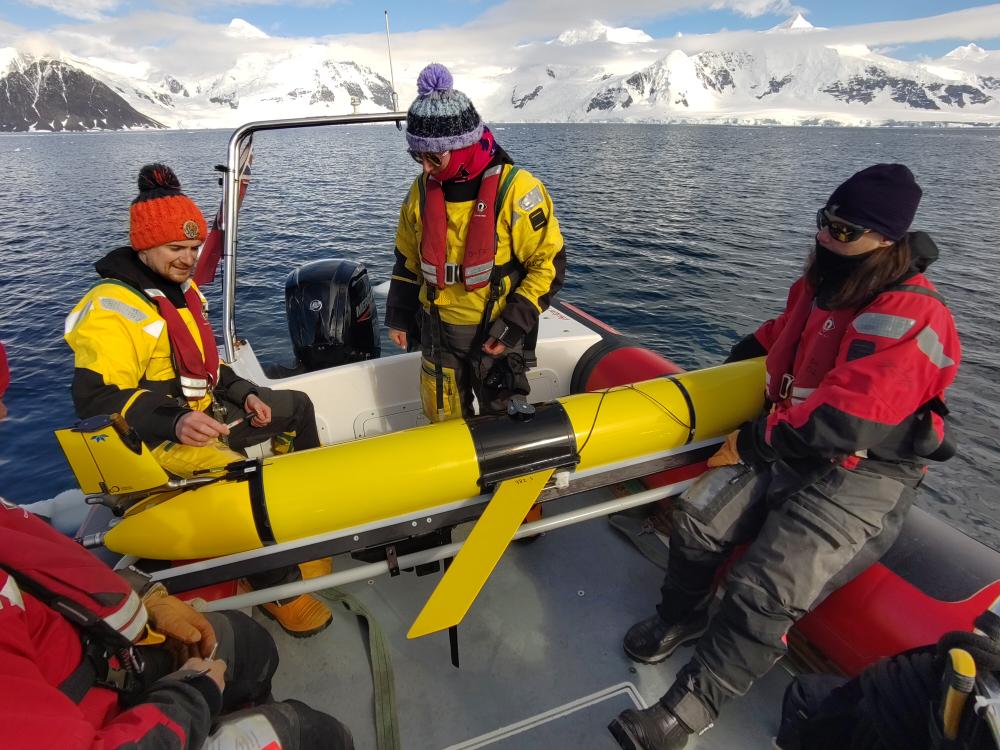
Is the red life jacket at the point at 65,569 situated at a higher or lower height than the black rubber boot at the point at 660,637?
higher

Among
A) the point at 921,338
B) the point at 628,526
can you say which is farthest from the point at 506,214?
the point at 628,526

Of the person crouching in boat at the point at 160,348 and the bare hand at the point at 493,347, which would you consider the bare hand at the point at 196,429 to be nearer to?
the person crouching in boat at the point at 160,348

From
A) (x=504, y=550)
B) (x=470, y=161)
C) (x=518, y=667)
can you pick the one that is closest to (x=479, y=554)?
(x=504, y=550)

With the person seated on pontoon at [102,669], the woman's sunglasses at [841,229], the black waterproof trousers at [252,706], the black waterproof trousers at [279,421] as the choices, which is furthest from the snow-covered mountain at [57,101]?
the woman's sunglasses at [841,229]

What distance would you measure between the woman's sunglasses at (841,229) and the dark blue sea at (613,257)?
3656 millimetres

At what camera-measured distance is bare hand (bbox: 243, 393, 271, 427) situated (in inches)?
98.6

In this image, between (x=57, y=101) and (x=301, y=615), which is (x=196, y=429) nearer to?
(x=301, y=615)

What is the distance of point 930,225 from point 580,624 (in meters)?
17.1

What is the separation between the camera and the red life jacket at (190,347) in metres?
2.05

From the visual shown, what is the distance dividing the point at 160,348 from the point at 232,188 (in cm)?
126

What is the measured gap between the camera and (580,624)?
2.39 m

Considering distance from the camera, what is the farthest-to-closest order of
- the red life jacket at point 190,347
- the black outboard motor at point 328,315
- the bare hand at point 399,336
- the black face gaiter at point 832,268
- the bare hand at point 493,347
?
1. the black outboard motor at point 328,315
2. the bare hand at point 399,336
3. the bare hand at point 493,347
4. the red life jacket at point 190,347
5. the black face gaiter at point 832,268

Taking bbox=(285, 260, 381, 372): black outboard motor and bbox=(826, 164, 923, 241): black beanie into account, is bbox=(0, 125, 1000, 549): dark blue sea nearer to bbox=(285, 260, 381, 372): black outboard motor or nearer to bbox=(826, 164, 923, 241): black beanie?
bbox=(285, 260, 381, 372): black outboard motor

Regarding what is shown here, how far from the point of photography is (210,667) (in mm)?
1379
